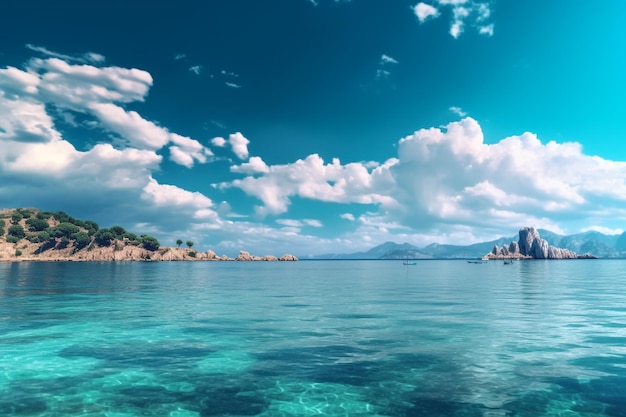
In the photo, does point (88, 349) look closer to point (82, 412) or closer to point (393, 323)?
point (82, 412)

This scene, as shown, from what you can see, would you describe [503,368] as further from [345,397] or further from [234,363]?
[234,363]

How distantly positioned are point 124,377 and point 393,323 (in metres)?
27.5

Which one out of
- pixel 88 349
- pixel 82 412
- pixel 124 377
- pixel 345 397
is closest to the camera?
pixel 82 412

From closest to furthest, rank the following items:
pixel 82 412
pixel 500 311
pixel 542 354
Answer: pixel 82 412
pixel 542 354
pixel 500 311

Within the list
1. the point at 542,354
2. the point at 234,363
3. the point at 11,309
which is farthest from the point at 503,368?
the point at 11,309

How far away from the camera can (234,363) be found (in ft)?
86.3

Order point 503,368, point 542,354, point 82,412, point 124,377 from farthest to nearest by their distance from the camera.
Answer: point 542,354
point 503,368
point 124,377
point 82,412

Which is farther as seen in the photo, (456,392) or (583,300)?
(583,300)

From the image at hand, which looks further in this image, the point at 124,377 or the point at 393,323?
the point at 393,323

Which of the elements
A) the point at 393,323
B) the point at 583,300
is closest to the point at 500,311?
the point at 393,323

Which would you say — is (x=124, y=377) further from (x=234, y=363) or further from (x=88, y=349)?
(x=88, y=349)

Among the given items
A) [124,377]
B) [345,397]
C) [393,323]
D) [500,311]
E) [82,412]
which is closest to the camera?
[82,412]

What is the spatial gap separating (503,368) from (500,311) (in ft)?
94.7

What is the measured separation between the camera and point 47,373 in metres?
24.1
